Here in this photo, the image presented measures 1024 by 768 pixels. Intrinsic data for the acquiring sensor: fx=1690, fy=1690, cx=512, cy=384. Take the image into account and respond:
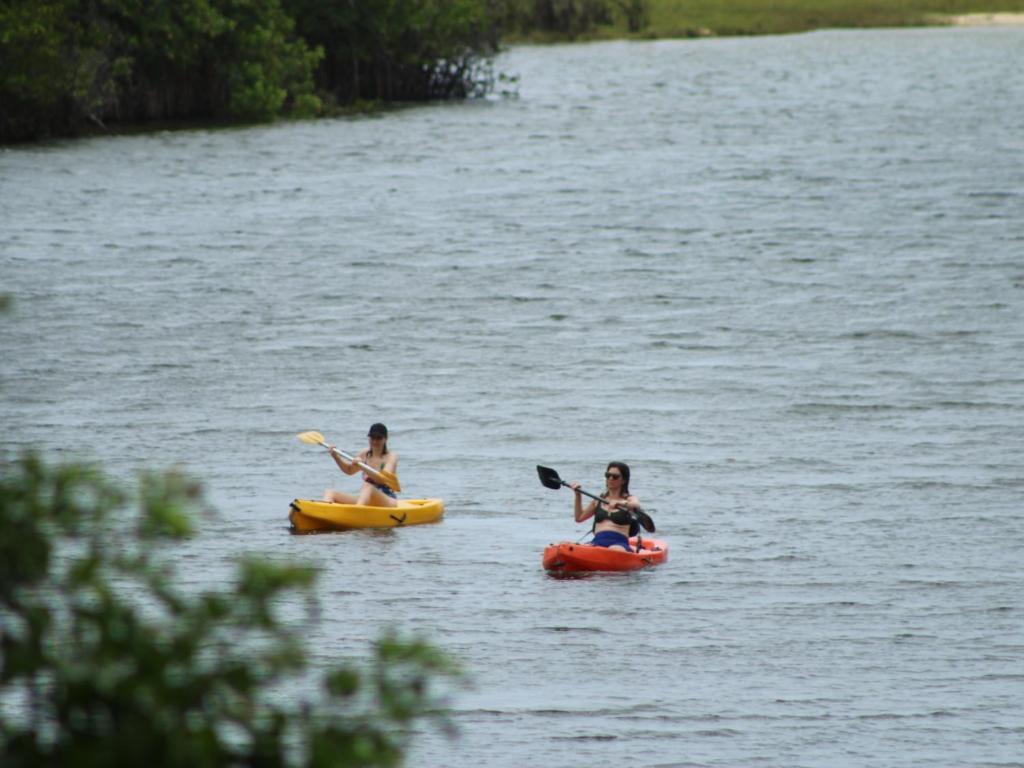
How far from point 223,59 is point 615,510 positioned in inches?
1714

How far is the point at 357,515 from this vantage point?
1681 centimetres

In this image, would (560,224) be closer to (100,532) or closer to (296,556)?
(296,556)

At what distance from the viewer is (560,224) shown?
38.8 m

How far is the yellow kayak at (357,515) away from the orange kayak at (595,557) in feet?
6.62

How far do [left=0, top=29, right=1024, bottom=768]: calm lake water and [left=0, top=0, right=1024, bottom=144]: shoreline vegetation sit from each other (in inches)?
88.0

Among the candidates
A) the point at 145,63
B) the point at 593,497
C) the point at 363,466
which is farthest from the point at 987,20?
the point at 593,497

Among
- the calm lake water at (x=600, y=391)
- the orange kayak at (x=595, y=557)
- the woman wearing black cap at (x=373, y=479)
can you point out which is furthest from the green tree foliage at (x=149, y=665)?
the woman wearing black cap at (x=373, y=479)

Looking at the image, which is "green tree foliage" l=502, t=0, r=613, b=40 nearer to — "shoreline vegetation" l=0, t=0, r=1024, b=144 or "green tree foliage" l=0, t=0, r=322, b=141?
"shoreline vegetation" l=0, t=0, r=1024, b=144

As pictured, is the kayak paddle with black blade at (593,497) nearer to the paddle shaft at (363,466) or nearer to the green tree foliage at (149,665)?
the paddle shaft at (363,466)

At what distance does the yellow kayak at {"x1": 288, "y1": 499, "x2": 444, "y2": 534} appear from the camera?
1634 cm

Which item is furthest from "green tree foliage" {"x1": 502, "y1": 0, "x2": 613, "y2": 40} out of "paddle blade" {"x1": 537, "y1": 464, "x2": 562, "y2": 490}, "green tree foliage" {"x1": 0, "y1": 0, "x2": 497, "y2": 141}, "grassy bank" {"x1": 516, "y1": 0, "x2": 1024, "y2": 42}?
"paddle blade" {"x1": 537, "y1": 464, "x2": 562, "y2": 490}

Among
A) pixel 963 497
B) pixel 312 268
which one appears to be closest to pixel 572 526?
pixel 963 497

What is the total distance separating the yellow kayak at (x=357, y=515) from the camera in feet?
53.6

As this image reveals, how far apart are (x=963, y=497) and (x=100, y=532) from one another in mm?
14514
